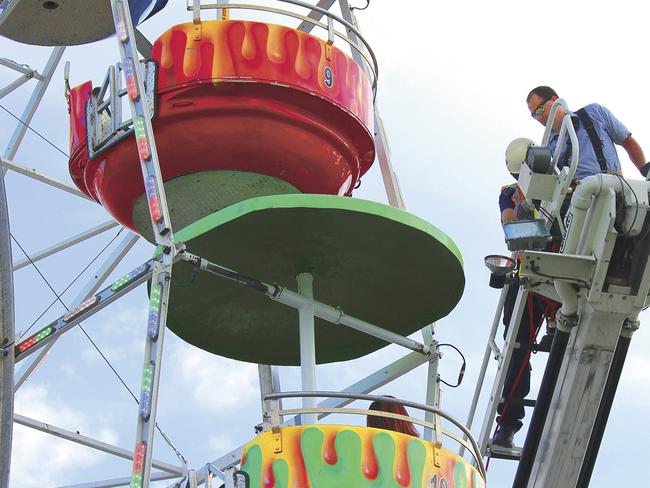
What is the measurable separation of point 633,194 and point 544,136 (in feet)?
8.98

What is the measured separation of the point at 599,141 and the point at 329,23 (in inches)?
198

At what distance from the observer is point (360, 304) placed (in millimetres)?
22641

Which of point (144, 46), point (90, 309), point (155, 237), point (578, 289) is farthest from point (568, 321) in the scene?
point (144, 46)

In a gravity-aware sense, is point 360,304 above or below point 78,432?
above

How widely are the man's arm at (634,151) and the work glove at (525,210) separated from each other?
149 centimetres

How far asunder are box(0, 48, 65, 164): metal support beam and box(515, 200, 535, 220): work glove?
940 centimetres

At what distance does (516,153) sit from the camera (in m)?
19.7

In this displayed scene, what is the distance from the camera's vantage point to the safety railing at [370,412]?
1773cm

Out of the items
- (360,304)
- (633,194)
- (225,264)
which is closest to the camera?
(633,194)

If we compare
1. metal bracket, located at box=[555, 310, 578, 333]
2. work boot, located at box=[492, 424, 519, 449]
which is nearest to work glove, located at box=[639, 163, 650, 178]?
metal bracket, located at box=[555, 310, 578, 333]

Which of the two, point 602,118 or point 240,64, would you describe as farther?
point 240,64

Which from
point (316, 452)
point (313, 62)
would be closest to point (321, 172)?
point (313, 62)

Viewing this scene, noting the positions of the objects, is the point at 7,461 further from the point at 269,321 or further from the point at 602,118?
the point at 602,118

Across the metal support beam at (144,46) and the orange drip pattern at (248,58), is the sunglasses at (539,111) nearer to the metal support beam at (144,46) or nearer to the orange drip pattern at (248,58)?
the orange drip pattern at (248,58)
